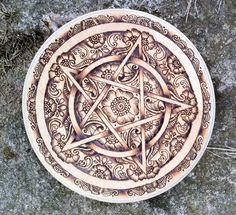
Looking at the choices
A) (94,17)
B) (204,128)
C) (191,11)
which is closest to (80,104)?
(94,17)

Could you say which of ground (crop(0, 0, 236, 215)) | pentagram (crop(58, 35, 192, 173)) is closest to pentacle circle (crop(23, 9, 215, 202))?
pentagram (crop(58, 35, 192, 173))

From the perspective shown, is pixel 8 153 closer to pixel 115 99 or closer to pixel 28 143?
pixel 28 143

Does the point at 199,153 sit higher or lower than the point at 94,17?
lower

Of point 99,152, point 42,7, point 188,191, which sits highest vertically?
point 42,7

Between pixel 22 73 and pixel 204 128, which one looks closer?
pixel 204 128

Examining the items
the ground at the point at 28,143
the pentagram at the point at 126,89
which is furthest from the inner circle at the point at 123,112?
the ground at the point at 28,143

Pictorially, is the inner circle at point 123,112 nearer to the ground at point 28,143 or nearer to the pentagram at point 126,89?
the pentagram at point 126,89

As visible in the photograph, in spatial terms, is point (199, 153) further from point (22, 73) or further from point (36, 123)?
point (22, 73)
